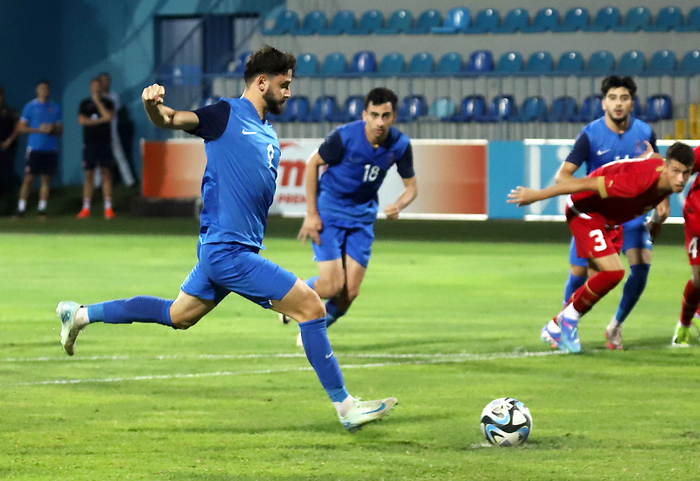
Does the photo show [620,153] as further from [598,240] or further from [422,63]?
[422,63]

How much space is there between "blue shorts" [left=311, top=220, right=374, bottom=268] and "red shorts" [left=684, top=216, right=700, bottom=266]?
2.42m

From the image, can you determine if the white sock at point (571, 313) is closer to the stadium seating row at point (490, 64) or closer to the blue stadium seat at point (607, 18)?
the stadium seating row at point (490, 64)

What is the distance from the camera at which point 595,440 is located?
6055mm

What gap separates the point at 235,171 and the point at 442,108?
18.4 metres

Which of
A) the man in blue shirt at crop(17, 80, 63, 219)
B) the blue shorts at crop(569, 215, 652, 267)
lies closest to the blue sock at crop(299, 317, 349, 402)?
the blue shorts at crop(569, 215, 652, 267)

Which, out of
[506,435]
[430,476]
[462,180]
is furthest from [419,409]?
[462,180]

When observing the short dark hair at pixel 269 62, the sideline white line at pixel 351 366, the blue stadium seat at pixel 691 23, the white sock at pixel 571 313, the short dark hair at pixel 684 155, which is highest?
the blue stadium seat at pixel 691 23

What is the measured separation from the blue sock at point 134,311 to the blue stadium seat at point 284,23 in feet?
67.0

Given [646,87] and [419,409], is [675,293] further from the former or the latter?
[646,87]

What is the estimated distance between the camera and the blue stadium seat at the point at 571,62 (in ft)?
80.4

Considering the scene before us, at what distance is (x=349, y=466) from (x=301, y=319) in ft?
3.14

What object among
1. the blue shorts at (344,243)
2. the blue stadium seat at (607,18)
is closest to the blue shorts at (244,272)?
the blue shorts at (344,243)

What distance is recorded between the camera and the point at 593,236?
8.94 meters

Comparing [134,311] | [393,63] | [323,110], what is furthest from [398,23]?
[134,311]
